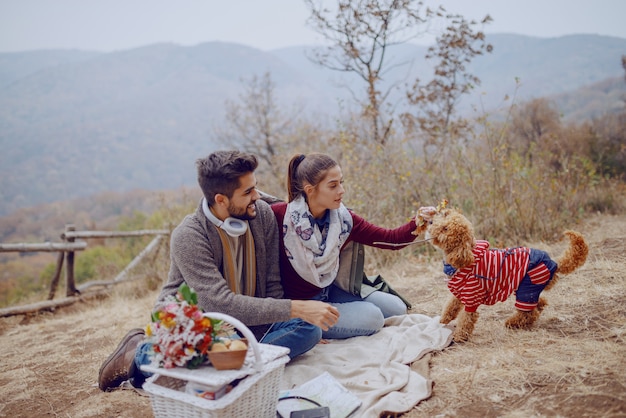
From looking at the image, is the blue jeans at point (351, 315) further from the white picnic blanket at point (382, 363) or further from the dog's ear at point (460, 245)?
the dog's ear at point (460, 245)

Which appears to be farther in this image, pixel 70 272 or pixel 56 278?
pixel 56 278

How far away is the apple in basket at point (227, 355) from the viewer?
205 cm

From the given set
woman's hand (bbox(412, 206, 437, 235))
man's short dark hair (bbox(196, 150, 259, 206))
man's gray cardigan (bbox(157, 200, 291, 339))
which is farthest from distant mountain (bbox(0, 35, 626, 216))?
man's short dark hair (bbox(196, 150, 259, 206))

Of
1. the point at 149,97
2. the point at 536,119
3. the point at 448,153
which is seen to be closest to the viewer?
the point at 448,153

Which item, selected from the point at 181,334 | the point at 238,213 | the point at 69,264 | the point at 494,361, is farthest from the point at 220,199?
the point at 69,264

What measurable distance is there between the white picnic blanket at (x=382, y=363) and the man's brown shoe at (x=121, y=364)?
3.51 feet

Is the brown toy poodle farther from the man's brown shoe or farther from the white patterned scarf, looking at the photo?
the man's brown shoe

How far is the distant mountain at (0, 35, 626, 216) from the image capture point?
59.9 m

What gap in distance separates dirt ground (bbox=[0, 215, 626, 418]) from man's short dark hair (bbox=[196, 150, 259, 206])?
147cm

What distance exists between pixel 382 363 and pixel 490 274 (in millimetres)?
935

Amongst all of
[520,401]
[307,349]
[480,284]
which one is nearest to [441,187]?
[480,284]

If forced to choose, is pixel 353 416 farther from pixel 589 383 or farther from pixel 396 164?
pixel 396 164

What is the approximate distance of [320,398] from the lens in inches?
101

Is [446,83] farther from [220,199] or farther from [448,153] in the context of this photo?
[220,199]
